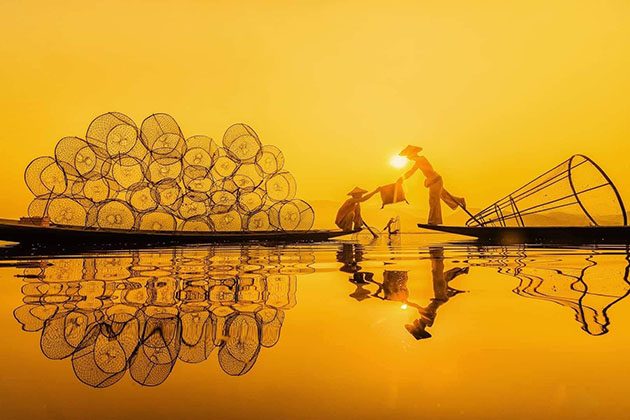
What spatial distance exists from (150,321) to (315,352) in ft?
4.50

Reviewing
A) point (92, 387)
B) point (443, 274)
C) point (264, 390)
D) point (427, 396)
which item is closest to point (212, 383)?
point (264, 390)

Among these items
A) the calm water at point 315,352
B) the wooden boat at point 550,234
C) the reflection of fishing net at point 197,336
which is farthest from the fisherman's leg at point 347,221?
the reflection of fishing net at point 197,336

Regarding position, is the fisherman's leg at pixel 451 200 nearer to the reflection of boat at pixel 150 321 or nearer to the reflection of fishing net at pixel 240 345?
the reflection of boat at pixel 150 321

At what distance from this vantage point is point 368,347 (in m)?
2.81

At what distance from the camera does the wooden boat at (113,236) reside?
14727mm

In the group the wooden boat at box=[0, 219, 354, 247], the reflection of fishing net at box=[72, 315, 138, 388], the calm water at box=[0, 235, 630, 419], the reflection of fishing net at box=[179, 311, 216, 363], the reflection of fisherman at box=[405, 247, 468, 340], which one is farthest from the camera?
the wooden boat at box=[0, 219, 354, 247]

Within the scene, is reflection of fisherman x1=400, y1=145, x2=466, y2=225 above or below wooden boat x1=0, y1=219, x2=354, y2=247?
above

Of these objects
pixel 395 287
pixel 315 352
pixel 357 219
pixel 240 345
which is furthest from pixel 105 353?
pixel 357 219

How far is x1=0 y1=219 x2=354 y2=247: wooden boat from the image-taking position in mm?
14727

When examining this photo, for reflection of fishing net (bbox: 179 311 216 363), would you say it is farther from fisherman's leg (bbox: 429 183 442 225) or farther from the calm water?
fisherman's leg (bbox: 429 183 442 225)

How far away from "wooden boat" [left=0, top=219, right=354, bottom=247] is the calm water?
35.1ft

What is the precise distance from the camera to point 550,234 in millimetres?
18391

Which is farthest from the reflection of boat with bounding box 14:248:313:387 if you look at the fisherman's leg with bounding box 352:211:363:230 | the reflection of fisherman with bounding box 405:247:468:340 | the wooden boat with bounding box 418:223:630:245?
the fisherman's leg with bounding box 352:211:363:230

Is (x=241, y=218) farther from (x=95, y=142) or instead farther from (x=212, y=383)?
(x=212, y=383)
